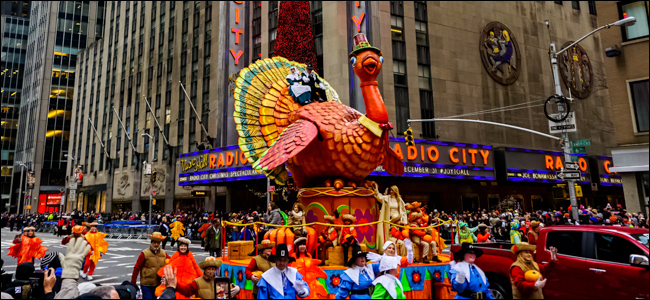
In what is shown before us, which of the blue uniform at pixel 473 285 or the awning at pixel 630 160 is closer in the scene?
the blue uniform at pixel 473 285

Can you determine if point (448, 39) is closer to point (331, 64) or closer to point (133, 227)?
point (331, 64)

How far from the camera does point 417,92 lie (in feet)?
101

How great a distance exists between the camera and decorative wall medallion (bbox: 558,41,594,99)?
126ft

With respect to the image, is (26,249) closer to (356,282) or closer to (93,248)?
(93,248)

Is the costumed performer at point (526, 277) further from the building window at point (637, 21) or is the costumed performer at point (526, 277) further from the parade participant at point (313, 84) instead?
the building window at point (637, 21)

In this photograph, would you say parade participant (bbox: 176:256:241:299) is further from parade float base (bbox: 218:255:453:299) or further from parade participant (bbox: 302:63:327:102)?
parade participant (bbox: 302:63:327:102)

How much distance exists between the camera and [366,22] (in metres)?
29.8

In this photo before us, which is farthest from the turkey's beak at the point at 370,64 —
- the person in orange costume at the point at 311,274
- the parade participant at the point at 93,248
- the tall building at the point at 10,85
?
the tall building at the point at 10,85

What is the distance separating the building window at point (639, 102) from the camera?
1577 cm

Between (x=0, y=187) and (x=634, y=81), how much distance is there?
324 feet

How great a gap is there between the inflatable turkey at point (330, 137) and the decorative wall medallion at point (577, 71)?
116 feet

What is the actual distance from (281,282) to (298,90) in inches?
226

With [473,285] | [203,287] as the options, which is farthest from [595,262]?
[203,287]

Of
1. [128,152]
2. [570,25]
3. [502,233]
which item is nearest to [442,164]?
[502,233]
